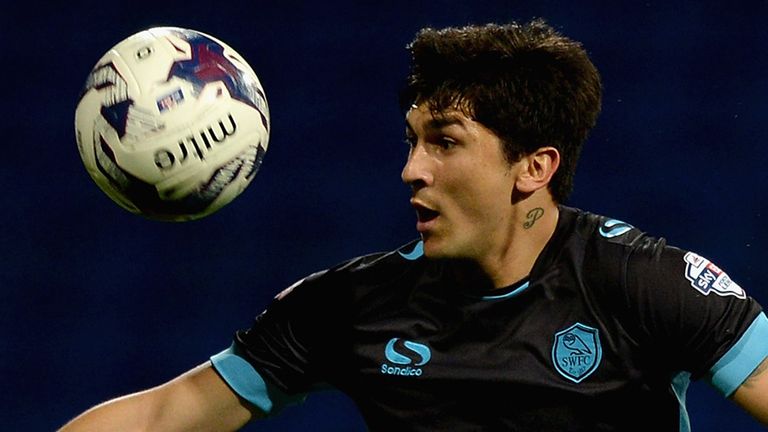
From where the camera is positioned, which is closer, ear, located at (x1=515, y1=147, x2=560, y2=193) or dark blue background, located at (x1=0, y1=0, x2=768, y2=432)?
ear, located at (x1=515, y1=147, x2=560, y2=193)

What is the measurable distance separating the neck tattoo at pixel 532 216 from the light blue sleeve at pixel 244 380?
58 cm

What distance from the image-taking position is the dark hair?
2590 millimetres

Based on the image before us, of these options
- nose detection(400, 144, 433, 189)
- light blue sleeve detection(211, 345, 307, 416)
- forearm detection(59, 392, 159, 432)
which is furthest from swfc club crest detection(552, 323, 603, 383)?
forearm detection(59, 392, 159, 432)

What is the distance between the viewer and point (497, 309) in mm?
2631

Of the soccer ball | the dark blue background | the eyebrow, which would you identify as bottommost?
the dark blue background

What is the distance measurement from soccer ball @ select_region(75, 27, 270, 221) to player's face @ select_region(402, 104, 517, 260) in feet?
0.97

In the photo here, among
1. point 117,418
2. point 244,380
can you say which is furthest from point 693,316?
point 117,418

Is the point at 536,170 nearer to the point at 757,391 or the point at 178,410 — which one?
the point at 757,391

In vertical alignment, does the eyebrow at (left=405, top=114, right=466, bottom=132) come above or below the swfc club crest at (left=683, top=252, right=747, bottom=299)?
above

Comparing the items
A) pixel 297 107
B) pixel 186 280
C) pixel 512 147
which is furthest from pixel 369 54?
pixel 512 147

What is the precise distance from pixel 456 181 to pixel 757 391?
641 mm

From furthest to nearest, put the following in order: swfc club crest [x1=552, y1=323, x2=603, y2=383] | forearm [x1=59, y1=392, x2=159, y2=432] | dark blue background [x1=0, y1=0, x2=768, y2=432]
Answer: dark blue background [x1=0, y1=0, x2=768, y2=432], forearm [x1=59, y1=392, x2=159, y2=432], swfc club crest [x1=552, y1=323, x2=603, y2=383]

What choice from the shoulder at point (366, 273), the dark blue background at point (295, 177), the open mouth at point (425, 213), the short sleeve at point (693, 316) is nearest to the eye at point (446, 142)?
the open mouth at point (425, 213)

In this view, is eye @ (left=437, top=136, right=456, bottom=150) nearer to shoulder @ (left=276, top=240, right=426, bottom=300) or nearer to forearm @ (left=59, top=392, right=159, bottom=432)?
shoulder @ (left=276, top=240, right=426, bottom=300)
